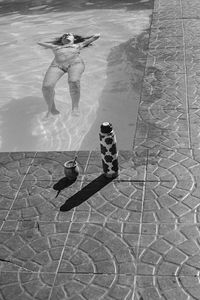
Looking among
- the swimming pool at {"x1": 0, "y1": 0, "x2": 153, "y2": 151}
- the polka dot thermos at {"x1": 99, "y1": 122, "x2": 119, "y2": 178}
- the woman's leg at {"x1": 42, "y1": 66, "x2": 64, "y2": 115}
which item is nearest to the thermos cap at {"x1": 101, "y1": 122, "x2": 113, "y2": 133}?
the polka dot thermos at {"x1": 99, "y1": 122, "x2": 119, "y2": 178}

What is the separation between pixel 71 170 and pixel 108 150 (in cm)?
70

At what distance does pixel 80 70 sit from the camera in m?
11.1

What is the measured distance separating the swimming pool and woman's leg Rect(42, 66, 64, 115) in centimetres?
22

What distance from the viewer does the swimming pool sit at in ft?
31.1

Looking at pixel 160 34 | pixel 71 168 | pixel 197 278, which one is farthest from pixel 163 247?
pixel 160 34

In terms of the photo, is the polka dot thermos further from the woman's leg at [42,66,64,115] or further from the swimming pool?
the woman's leg at [42,66,64,115]

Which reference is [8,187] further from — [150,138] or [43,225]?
[150,138]

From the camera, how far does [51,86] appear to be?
419 inches

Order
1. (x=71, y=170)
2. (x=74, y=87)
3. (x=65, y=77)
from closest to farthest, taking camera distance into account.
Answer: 1. (x=71, y=170)
2. (x=74, y=87)
3. (x=65, y=77)

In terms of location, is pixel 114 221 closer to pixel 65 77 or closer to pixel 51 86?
pixel 51 86

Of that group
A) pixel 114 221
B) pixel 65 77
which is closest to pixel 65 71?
pixel 65 77

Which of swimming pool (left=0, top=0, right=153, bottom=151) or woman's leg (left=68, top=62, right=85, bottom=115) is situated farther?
woman's leg (left=68, top=62, right=85, bottom=115)

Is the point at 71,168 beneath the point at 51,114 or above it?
above

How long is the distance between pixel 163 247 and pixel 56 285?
1.45 metres
